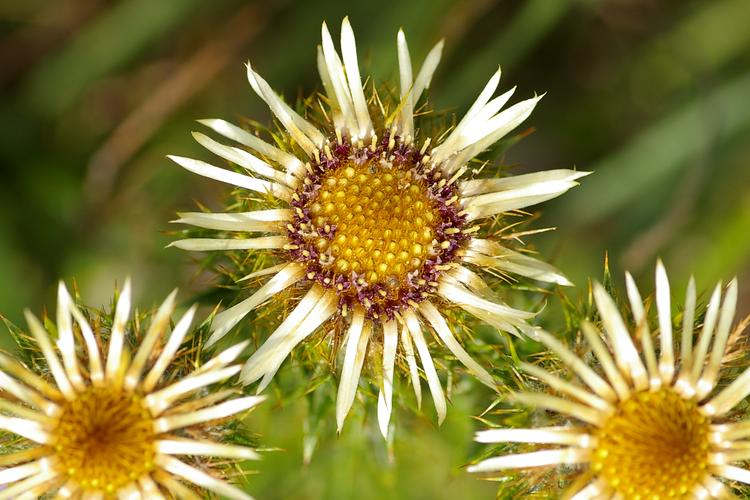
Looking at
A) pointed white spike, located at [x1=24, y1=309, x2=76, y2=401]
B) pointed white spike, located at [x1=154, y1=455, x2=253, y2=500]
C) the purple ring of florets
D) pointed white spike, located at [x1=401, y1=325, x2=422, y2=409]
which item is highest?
the purple ring of florets

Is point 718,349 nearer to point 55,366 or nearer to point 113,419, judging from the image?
point 113,419

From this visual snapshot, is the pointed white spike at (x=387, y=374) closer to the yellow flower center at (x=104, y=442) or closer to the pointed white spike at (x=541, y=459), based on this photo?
the pointed white spike at (x=541, y=459)

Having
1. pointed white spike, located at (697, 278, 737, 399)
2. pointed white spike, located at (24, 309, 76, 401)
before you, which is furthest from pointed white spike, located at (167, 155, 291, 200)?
pointed white spike, located at (697, 278, 737, 399)

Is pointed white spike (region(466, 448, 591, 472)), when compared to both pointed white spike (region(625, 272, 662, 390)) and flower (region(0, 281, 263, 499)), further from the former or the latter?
flower (region(0, 281, 263, 499))

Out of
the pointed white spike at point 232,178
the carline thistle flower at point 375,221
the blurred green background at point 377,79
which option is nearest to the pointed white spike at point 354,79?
the carline thistle flower at point 375,221

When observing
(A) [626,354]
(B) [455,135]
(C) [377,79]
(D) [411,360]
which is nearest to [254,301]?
(D) [411,360]

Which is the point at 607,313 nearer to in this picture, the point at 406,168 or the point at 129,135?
the point at 406,168
